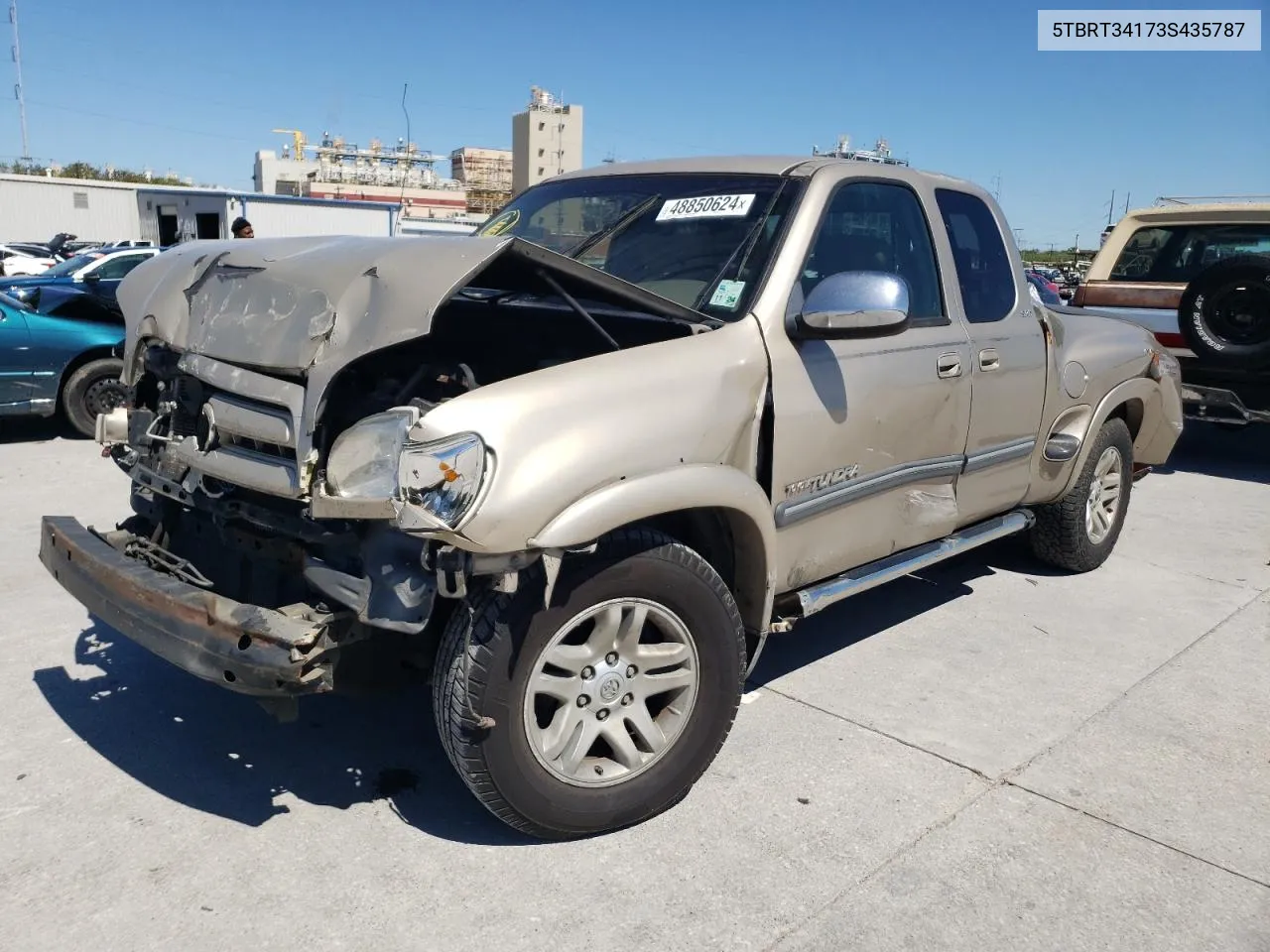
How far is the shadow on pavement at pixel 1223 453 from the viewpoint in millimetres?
8586

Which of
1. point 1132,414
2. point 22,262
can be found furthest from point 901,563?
point 22,262

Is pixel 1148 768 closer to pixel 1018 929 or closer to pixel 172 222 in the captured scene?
pixel 1018 929

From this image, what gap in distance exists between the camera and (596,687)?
9.39 feet

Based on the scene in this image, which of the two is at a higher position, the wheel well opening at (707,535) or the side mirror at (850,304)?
the side mirror at (850,304)

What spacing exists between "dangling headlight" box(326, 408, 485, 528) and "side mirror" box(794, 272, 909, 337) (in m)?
1.26

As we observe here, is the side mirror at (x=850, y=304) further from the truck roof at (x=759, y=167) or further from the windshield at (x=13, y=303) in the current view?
the windshield at (x=13, y=303)

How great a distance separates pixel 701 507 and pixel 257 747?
1.73m

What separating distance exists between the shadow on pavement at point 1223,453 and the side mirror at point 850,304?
6.40 m

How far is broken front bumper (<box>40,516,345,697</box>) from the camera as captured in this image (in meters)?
2.51

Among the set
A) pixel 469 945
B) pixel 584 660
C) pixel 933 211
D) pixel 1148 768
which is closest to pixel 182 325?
pixel 584 660

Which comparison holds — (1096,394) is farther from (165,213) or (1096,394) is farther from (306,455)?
(165,213)

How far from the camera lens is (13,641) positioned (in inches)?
167

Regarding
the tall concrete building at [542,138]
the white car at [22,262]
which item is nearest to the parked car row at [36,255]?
the white car at [22,262]

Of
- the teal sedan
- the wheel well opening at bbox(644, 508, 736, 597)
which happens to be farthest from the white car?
the wheel well opening at bbox(644, 508, 736, 597)
